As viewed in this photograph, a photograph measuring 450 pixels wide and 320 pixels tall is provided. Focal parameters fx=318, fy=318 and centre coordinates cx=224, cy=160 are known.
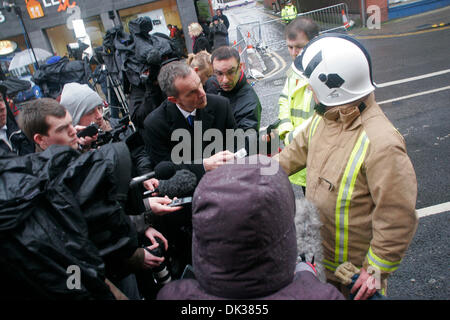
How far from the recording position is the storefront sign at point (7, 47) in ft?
48.5

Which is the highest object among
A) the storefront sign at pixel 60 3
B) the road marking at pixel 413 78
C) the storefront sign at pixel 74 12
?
the storefront sign at pixel 60 3

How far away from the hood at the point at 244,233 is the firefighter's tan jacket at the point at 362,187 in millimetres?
605

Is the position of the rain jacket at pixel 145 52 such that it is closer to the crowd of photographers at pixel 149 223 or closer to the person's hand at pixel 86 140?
the crowd of photographers at pixel 149 223

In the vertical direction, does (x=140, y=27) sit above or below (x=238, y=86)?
above

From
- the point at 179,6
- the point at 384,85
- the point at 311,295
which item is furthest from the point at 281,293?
the point at 179,6

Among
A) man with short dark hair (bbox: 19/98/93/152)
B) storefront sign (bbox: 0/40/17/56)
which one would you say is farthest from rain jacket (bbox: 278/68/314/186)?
storefront sign (bbox: 0/40/17/56)

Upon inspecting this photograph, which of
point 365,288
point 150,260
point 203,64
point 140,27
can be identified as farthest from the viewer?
point 140,27

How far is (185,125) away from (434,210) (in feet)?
9.18

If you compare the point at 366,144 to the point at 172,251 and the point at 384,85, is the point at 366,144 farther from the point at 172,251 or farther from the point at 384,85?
the point at 384,85

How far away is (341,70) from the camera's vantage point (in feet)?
5.22

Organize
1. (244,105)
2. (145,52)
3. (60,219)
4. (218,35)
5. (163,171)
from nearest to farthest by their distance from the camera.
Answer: (60,219) < (163,171) < (244,105) < (145,52) < (218,35)

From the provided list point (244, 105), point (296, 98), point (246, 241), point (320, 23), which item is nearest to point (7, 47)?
point (320, 23)

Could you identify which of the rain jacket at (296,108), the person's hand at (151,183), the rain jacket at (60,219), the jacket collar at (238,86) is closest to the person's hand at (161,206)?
the person's hand at (151,183)

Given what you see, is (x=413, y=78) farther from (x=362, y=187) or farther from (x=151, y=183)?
(x=151, y=183)
